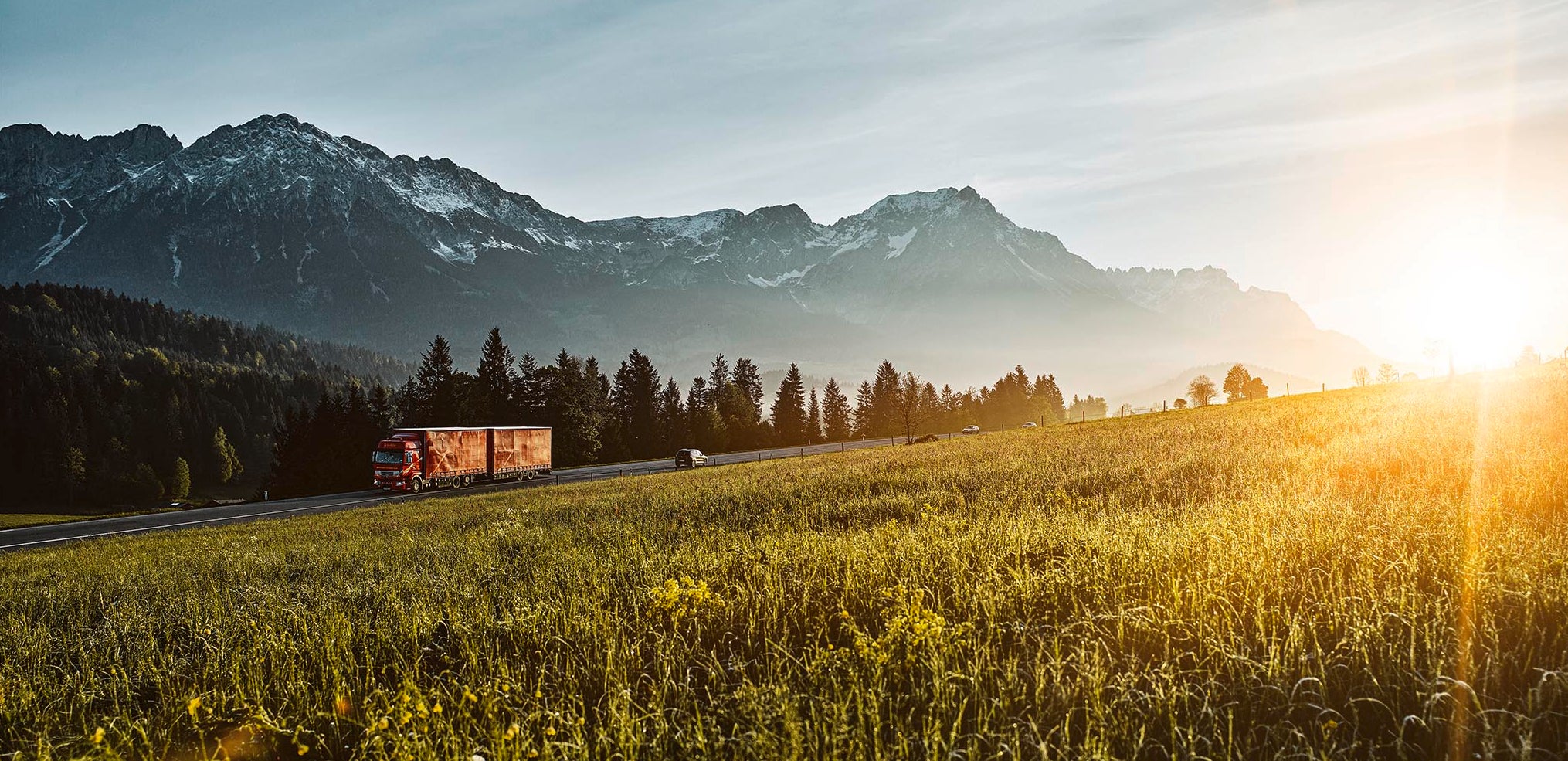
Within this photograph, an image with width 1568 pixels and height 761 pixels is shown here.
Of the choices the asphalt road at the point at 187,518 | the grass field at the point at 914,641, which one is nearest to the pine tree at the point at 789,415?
the asphalt road at the point at 187,518

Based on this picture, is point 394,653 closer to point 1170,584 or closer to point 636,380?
point 1170,584

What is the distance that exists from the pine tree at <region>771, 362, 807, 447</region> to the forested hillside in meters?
64.6

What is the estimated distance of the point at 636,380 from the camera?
328 feet

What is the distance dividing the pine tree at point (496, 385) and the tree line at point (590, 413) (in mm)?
130

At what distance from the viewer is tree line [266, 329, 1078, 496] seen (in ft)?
251

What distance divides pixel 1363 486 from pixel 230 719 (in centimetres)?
1310

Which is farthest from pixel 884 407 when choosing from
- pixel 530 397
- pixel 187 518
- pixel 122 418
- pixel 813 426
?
pixel 122 418

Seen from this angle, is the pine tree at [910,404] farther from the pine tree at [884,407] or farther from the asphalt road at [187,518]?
the asphalt road at [187,518]

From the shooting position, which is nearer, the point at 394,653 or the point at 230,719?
the point at 230,719

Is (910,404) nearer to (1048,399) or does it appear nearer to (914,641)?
(1048,399)

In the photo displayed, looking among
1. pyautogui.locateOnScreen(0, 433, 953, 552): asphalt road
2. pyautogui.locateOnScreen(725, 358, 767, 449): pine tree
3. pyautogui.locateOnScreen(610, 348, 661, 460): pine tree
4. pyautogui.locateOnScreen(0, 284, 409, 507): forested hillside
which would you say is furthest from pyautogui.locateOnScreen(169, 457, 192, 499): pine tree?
pyautogui.locateOnScreen(0, 433, 953, 552): asphalt road

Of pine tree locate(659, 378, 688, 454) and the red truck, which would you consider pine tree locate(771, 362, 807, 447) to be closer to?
pine tree locate(659, 378, 688, 454)

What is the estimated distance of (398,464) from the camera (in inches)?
1825

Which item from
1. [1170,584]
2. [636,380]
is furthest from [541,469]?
[1170,584]
